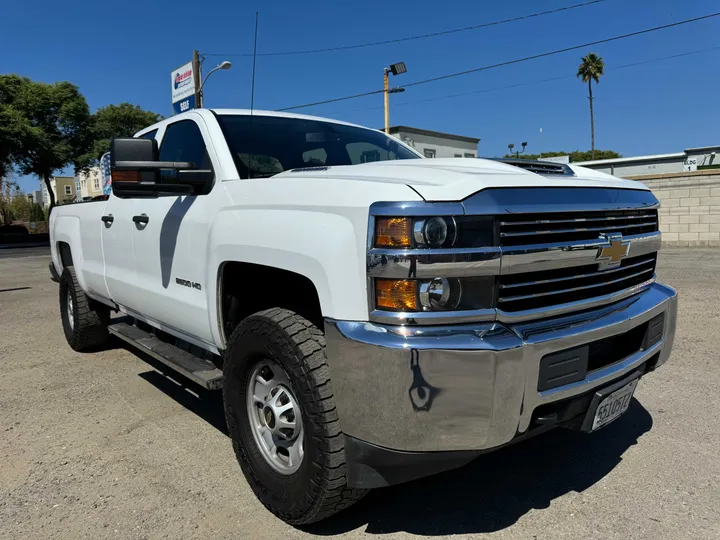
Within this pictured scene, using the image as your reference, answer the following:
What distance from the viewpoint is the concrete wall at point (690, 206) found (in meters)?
15.5

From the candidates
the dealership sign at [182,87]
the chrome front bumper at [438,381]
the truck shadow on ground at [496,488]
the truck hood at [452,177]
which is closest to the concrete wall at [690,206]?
the truck shadow on ground at [496,488]

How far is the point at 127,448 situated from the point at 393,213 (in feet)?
7.90

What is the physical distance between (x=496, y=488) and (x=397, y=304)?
1.38 m

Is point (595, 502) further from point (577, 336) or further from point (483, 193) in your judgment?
point (483, 193)

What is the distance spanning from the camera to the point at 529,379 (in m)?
1.98

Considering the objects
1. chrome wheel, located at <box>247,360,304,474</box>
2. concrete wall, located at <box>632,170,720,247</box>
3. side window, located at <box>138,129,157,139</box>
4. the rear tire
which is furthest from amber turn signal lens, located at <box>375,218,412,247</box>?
concrete wall, located at <box>632,170,720,247</box>

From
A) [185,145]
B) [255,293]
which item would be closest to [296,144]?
[185,145]

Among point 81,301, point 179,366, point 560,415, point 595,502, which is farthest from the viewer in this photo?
point 81,301

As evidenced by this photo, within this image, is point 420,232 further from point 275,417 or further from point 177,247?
point 177,247

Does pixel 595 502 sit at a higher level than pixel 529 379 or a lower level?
lower

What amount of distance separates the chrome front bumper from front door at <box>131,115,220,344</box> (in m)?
1.27

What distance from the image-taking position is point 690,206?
1588cm

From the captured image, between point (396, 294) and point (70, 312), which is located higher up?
point (396, 294)

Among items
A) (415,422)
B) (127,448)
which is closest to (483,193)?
(415,422)
